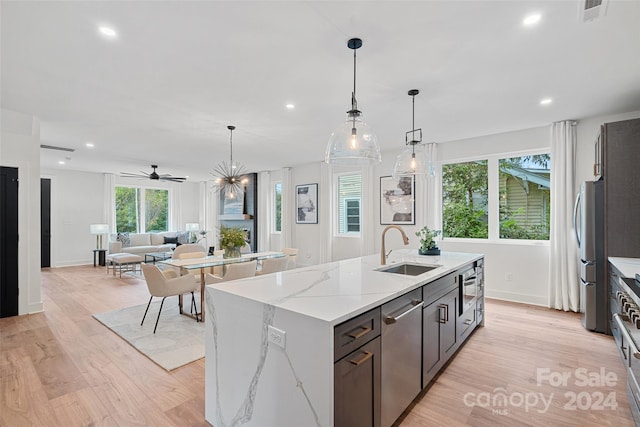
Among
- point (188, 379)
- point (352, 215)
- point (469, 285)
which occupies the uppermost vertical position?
point (352, 215)

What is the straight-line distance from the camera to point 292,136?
16.3 feet

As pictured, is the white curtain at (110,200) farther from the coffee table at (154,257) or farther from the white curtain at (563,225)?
the white curtain at (563,225)

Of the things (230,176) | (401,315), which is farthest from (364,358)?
(230,176)

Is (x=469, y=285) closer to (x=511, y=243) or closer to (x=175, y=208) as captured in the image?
(x=511, y=243)

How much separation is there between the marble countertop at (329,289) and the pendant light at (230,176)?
9.81 feet

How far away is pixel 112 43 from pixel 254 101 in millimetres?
1424

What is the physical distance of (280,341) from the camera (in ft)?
4.90

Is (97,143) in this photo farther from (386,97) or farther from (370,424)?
(370,424)

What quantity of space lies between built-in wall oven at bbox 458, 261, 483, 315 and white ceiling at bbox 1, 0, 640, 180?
188 cm

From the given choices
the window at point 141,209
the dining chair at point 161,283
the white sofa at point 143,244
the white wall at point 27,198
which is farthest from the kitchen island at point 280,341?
the window at point 141,209

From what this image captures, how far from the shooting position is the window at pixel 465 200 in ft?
16.6

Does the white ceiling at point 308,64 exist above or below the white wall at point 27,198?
above

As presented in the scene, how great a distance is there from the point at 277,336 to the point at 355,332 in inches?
15.3

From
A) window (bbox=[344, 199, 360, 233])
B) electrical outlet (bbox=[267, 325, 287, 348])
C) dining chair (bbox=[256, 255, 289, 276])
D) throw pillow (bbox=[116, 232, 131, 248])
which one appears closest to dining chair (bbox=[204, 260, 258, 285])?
dining chair (bbox=[256, 255, 289, 276])
